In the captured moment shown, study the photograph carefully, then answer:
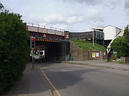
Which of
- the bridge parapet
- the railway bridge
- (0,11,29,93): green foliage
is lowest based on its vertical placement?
(0,11,29,93): green foliage

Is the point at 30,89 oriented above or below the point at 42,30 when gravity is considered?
below

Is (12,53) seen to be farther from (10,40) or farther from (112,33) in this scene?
(112,33)

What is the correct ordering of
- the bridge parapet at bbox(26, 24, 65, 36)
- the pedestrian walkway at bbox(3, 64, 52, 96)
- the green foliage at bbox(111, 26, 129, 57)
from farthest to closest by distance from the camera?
the bridge parapet at bbox(26, 24, 65, 36) → the green foliage at bbox(111, 26, 129, 57) → the pedestrian walkway at bbox(3, 64, 52, 96)

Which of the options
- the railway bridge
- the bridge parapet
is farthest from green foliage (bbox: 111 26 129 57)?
the bridge parapet

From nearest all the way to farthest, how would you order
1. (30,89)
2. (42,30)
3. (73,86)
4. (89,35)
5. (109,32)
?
(30,89), (73,86), (42,30), (89,35), (109,32)

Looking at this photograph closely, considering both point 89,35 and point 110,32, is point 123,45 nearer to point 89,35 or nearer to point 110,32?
point 89,35

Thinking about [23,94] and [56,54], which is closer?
[23,94]

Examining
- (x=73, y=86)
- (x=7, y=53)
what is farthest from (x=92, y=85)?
(x=7, y=53)

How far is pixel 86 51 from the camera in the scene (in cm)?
3622

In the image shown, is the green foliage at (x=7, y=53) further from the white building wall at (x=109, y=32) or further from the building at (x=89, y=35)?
the white building wall at (x=109, y=32)

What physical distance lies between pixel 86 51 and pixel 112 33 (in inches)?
732

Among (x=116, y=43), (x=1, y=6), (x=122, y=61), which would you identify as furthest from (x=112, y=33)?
(x=1, y=6)

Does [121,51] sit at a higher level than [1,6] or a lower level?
lower

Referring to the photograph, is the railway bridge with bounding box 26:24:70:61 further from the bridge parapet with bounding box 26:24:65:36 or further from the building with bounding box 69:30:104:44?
the building with bounding box 69:30:104:44
